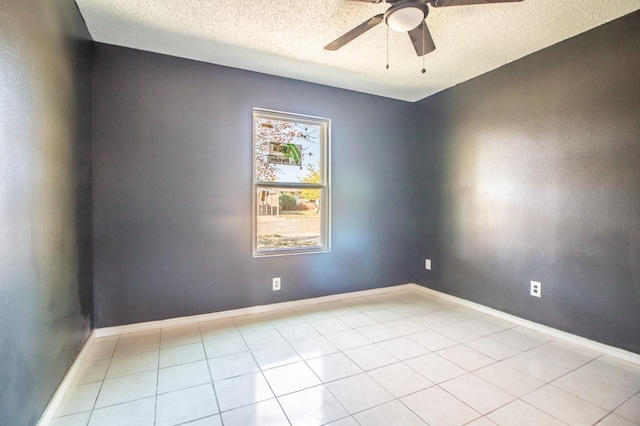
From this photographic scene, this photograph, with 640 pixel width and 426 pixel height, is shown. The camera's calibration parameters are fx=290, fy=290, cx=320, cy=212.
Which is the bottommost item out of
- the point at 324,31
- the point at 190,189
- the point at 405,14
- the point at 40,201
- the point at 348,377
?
the point at 348,377

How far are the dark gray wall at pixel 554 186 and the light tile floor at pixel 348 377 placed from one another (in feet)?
1.21

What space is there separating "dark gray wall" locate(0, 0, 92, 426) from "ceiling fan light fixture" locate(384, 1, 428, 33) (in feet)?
5.59

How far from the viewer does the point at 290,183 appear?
312 cm

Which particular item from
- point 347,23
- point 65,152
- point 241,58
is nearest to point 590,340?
point 347,23

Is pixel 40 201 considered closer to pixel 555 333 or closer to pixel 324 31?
pixel 324 31

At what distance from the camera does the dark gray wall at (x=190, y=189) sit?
2432mm

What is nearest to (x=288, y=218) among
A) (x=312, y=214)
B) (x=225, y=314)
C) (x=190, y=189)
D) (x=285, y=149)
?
(x=312, y=214)

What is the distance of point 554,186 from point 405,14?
1.92m

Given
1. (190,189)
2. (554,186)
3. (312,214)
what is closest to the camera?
(554,186)

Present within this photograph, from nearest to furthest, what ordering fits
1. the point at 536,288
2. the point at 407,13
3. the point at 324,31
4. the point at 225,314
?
the point at 407,13 → the point at 324,31 → the point at 536,288 → the point at 225,314

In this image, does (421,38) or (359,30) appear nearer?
(359,30)

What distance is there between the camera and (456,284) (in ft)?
10.7

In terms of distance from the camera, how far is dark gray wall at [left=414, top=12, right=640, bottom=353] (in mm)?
2062

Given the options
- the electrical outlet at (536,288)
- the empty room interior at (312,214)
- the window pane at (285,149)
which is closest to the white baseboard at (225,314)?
the empty room interior at (312,214)
